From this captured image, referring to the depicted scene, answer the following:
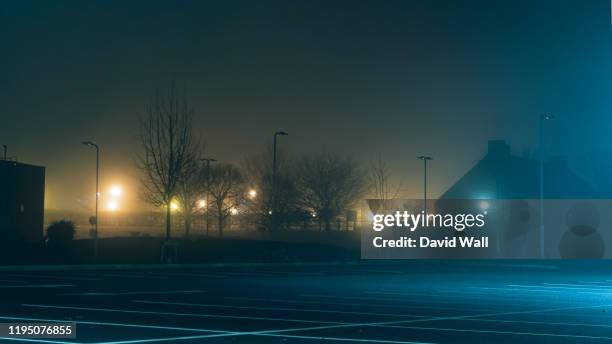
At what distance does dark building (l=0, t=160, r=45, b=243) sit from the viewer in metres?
63.0

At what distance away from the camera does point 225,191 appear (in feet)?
279

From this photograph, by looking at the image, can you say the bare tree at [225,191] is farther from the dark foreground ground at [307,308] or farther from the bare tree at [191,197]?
the dark foreground ground at [307,308]

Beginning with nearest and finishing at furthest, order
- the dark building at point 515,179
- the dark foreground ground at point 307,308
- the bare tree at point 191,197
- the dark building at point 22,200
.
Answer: the dark foreground ground at point 307,308 → the dark building at point 22,200 → the bare tree at point 191,197 → the dark building at point 515,179

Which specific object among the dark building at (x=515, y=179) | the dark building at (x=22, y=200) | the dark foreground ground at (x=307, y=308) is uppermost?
the dark building at (x=515, y=179)

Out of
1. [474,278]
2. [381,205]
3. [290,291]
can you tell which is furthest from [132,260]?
[381,205]

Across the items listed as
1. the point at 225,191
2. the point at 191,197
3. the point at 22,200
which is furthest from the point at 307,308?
the point at 225,191

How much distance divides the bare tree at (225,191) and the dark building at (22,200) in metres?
17.9

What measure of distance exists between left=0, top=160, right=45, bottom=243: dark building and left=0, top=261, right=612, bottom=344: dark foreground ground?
29994mm

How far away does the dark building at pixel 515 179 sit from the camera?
82500mm

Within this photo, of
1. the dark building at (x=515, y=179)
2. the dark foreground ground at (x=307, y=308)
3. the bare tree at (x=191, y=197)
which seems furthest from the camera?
the dark building at (x=515, y=179)

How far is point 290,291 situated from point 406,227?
44.0 m

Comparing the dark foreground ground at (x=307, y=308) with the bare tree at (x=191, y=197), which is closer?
the dark foreground ground at (x=307, y=308)

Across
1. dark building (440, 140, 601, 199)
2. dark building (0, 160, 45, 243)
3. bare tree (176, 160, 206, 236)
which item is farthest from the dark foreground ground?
dark building (440, 140, 601, 199)

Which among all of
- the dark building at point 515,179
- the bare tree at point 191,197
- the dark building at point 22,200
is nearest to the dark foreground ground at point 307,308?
the dark building at point 22,200
